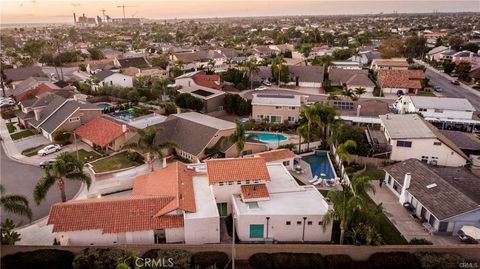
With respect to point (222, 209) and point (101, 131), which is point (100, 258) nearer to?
point (222, 209)

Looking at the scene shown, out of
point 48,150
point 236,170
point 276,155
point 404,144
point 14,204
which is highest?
point 236,170

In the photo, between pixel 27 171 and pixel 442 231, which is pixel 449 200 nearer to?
pixel 442 231

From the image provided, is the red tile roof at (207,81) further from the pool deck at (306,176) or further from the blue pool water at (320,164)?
the pool deck at (306,176)

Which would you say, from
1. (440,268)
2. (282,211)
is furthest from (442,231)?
(282,211)

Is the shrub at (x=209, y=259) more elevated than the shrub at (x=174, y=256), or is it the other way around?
the shrub at (x=174, y=256)

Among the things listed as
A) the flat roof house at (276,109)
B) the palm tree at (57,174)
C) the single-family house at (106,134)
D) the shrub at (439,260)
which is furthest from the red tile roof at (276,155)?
the palm tree at (57,174)

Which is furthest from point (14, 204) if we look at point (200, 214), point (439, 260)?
point (439, 260)
